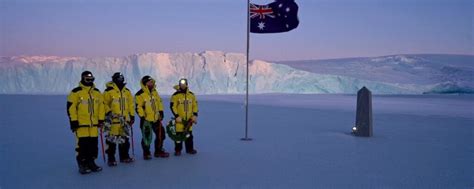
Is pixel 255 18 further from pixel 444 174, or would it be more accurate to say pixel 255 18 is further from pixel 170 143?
pixel 444 174

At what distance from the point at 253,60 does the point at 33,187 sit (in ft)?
135

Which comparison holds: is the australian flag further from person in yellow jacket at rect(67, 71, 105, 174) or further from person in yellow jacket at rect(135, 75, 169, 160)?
person in yellow jacket at rect(67, 71, 105, 174)

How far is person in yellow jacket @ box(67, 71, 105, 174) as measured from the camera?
584 centimetres

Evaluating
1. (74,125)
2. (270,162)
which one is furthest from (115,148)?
(270,162)

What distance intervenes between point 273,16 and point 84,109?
5714 millimetres

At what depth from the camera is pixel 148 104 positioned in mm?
6938

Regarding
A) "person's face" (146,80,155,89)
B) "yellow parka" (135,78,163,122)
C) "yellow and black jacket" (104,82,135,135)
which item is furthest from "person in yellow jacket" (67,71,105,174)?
"person's face" (146,80,155,89)

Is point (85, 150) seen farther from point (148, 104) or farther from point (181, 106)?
point (181, 106)

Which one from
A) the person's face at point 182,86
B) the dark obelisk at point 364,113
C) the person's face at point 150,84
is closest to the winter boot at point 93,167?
the person's face at point 150,84

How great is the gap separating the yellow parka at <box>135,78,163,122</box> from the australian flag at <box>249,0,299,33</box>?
3903 mm

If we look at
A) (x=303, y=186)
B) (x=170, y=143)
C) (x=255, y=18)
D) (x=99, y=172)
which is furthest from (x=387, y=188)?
(x=255, y=18)

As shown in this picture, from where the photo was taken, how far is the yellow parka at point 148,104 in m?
6.89

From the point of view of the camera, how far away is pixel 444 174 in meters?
6.05

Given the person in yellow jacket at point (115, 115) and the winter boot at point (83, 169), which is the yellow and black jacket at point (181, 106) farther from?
the winter boot at point (83, 169)
